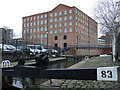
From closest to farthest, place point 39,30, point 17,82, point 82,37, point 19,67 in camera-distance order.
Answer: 1. point 19,67
2. point 17,82
3. point 82,37
4. point 39,30

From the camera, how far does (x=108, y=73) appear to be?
7.41 feet

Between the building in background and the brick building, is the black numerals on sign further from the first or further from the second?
the brick building

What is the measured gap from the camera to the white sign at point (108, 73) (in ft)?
7.31

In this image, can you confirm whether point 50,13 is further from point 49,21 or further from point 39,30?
point 39,30

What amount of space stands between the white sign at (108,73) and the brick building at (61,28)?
41.8 m

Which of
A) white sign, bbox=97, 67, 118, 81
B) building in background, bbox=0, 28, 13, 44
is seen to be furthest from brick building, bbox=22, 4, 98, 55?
white sign, bbox=97, 67, 118, 81

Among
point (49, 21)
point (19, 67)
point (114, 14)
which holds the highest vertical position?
point (49, 21)

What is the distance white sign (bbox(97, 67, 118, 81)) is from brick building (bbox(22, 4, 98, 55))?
137ft

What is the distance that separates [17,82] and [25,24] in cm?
6317

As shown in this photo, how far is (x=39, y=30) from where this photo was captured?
5809 cm

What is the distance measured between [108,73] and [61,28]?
49.2 m

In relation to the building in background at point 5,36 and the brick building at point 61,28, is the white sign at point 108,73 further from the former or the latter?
the brick building at point 61,28

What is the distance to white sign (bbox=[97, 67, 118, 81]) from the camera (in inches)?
87.7

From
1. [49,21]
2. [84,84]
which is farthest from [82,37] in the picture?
[84,84]
